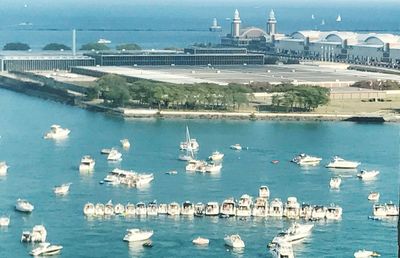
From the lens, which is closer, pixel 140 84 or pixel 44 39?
pixel 140 84

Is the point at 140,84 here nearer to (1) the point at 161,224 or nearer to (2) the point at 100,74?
(2) the point at 100,74

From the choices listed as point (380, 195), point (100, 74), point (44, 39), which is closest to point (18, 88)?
point (100, 74)

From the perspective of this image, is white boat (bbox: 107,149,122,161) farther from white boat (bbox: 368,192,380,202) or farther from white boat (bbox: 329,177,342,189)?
white boat (bbox: 368,192,380,202)

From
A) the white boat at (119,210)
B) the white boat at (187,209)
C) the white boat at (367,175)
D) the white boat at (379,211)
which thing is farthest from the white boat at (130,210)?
the white boat at (367,175)

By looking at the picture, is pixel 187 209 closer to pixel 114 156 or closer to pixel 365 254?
pixel 365 254

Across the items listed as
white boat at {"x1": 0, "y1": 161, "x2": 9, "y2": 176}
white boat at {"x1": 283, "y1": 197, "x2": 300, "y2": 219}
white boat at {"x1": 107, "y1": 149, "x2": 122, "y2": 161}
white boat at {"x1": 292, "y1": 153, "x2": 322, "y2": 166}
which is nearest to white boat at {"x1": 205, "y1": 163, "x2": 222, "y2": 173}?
white boat at {"x1": 292, "y1": 153, "x2": 322, "y2": 166}
